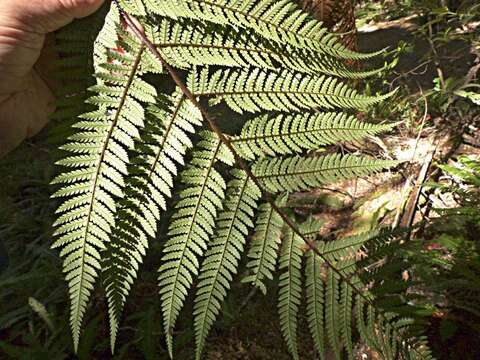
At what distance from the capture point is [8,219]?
3.47 meters

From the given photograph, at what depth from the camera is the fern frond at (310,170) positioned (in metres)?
A: 1.07

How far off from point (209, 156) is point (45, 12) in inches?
26.2

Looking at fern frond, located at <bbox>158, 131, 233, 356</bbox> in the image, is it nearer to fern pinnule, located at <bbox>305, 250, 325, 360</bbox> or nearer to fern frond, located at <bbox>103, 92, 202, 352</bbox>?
fern frond, located at <bbox>103, 92, 202, 352</bbox>

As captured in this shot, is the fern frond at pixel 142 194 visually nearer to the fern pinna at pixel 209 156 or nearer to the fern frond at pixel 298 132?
the fern pinna at pixel 209 156

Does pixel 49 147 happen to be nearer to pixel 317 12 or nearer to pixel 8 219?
pixel 8 219

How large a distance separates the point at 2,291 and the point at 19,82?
192cm

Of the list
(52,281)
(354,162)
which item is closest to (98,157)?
(354,162)

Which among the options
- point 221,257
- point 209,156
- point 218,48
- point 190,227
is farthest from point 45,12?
point 221,257

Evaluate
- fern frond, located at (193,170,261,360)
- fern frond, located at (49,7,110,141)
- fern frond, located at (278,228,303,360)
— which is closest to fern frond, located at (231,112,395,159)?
fern frond, located at (193,170,261,360)

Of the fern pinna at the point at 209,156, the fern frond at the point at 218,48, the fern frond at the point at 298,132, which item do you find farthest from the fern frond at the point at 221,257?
the fern frond at the point at 218,48

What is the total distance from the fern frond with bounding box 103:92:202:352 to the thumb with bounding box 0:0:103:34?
364mm

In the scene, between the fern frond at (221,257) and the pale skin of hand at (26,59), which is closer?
the fern frond at (221,257)

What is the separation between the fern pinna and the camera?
1.03m

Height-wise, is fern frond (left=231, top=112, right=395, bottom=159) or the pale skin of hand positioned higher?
the pale skin of hand
